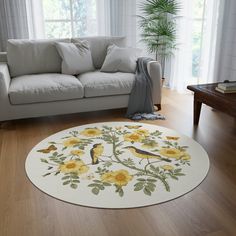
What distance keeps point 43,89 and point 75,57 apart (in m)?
0.66

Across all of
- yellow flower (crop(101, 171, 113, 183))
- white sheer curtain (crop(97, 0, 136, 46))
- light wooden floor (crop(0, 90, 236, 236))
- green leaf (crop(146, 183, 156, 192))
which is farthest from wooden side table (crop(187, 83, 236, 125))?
white sheer curtain (crop(97, 0, 136, 46))

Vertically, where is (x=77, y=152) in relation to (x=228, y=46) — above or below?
below

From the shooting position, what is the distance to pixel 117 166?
7.09 feet

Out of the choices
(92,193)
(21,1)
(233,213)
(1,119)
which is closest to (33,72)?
(1,119)

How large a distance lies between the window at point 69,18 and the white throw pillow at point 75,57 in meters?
1.24

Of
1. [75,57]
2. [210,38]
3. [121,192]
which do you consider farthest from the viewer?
[210,38]

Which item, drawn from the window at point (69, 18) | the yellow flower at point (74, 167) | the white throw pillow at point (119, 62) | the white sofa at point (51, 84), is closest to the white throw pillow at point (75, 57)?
the white sofa at point (51, 84)

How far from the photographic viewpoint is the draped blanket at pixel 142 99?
319cm

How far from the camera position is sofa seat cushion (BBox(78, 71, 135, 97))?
10.0 ft

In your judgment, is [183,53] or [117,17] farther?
[117,17]

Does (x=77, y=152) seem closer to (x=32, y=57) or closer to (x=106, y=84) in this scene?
(x=106, y=84)

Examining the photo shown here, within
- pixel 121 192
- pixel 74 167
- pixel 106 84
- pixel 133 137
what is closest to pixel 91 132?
pixel 133 137

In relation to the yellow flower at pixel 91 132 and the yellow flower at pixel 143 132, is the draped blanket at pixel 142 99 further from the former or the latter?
the yellow flower at pixel 91 132

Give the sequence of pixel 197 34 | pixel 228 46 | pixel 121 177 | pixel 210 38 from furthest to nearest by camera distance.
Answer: pixel 197 34 < pixel 210 38 < pixel 228 46 < pixel 121 177
